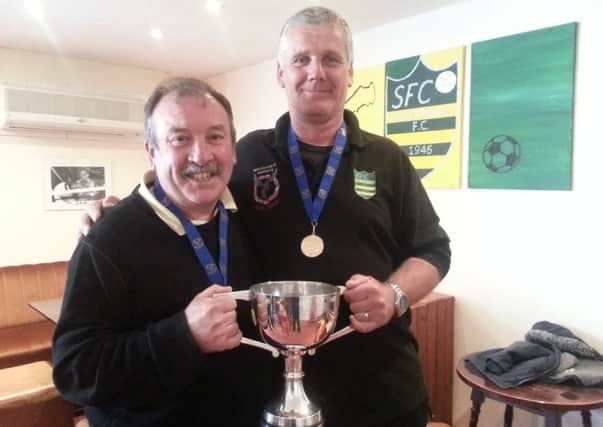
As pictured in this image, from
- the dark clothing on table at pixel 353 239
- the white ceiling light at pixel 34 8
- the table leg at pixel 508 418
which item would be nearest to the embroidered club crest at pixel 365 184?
the dark clothing on table at pixel 353 239

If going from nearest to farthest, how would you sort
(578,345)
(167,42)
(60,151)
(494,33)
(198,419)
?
(198,419) < (578,345) < (494,33) < (167,42) < (60,151)

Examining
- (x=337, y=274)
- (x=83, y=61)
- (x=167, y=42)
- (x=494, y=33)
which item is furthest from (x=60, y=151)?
(x=337, y=274)

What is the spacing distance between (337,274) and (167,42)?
122 inches

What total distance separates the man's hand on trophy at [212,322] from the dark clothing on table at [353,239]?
11.7 inches

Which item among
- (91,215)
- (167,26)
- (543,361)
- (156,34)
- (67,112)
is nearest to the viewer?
(91,215)

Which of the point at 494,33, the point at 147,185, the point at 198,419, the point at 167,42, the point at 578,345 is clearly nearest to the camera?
the point at 198,419

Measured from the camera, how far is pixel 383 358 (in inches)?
46.4

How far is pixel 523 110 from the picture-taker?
Result: 8.11ft

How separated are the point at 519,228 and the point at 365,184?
165 cm

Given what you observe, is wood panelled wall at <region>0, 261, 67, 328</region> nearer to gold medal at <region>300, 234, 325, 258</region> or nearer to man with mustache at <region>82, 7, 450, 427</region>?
man with mustache at <region>82, 7, 450, 427</region>

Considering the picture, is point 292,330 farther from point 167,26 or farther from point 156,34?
point 156,34

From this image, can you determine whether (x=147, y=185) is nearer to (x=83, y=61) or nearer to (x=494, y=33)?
(x=494, y=33)

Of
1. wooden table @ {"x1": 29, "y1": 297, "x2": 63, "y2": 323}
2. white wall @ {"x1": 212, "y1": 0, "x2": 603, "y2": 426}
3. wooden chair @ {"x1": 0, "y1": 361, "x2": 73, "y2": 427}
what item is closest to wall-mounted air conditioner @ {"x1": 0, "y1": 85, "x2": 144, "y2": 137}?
wooden table @ {"x1": 29, "y1": 297, "x2": 63, "y2": 323}

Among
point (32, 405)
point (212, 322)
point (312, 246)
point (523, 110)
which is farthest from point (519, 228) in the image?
point (32, 405)
